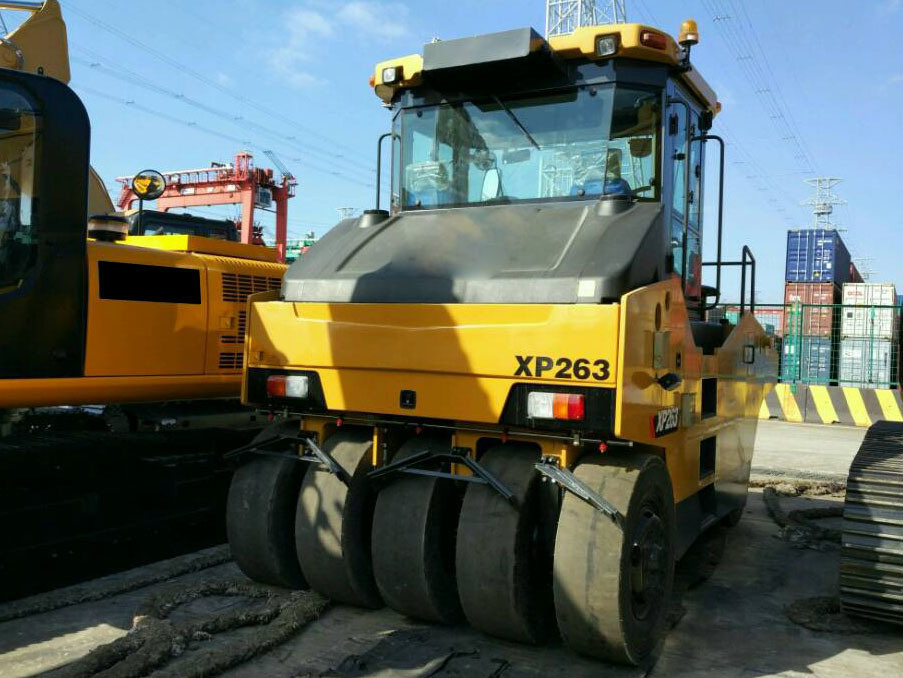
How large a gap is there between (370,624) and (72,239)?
256 centimetres

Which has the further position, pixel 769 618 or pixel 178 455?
pixel 178 455

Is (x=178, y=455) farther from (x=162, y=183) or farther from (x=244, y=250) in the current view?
(x=162, y=183)

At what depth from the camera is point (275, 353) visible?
170 inches

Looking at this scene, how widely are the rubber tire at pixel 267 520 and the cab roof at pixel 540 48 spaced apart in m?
2.32

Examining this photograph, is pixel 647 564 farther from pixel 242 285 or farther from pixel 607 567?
pixel 242 285

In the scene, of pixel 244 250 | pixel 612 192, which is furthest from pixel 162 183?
pixel 612 192

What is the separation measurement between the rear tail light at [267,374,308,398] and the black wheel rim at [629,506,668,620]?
179 cm

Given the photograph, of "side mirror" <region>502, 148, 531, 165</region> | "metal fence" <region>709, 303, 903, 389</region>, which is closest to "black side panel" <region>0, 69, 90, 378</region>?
"side mirror" <region>502, 148, 531, 165</region>

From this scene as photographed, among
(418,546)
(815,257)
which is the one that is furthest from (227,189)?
(418,546)

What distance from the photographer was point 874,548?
13.7ft

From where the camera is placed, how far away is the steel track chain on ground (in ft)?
13.5

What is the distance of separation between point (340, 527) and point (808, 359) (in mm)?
14393

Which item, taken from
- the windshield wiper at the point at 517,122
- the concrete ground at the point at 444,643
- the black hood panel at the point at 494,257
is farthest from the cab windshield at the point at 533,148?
the concrete ground at the point at 444,643

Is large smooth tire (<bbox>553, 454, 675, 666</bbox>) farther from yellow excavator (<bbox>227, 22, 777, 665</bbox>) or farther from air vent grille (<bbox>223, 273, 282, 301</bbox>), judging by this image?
air vent grille (<bbox>223, 273, 282, 301</bbox>)
